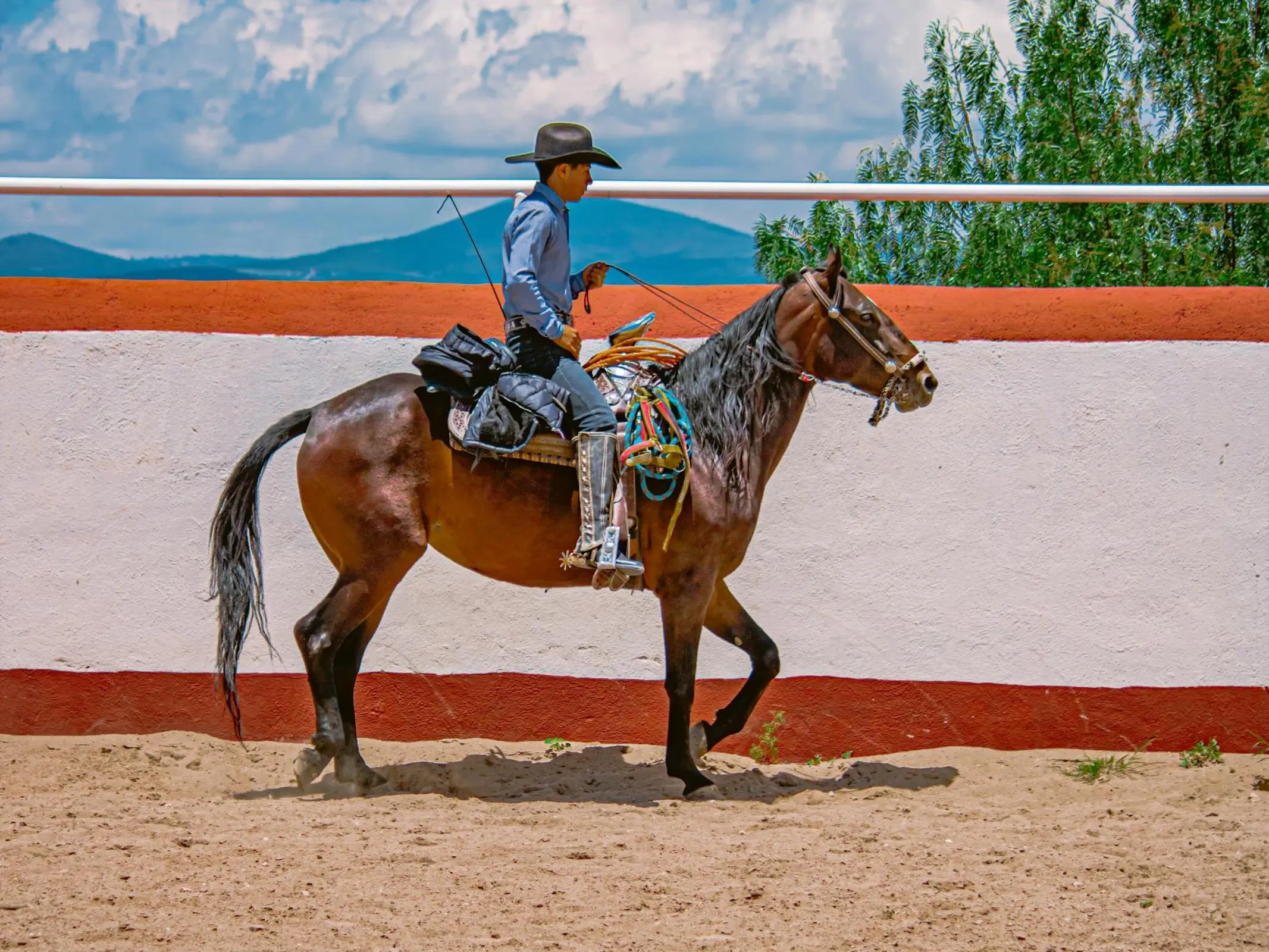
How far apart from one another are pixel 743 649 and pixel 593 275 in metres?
1.82

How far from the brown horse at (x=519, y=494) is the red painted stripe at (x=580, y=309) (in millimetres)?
849

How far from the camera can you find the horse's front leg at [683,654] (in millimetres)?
6133

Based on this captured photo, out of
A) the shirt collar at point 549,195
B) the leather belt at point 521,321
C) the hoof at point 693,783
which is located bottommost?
the hoof at point 693,783

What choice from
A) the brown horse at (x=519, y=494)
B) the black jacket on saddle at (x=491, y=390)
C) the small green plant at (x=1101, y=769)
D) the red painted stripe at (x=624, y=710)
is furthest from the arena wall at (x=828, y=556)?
the black jacket on saddle at (x=491, y=390)

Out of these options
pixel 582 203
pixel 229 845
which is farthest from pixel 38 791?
pixel 582 203

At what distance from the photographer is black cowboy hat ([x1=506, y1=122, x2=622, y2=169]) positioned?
604 cm

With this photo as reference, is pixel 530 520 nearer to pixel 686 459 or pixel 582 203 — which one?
pixel 686 459

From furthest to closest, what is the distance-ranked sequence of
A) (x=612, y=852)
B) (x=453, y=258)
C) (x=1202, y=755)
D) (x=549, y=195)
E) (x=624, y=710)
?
1. (x=453, y=258)
2. (x=624, y=710)
3. (x=1202, y=755)
4. (x=549, y=195)
5. (x=612, y=852)

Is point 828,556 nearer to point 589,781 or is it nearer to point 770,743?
point 770,743

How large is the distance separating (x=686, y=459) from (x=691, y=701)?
110 centimetres

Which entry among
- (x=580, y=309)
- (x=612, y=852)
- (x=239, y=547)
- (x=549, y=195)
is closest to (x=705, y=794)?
(x=612, y=852)

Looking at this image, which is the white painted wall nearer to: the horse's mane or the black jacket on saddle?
the horse's mane

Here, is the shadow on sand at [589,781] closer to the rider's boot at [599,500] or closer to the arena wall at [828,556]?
the arena wall at [828,556]

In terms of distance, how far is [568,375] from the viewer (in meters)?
6.00
